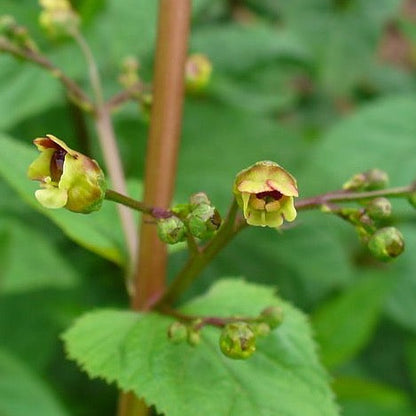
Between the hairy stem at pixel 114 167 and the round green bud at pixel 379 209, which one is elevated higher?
the hairy stem at pixel 114 167

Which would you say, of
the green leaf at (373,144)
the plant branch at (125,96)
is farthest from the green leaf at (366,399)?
the plant branch at (125,96)

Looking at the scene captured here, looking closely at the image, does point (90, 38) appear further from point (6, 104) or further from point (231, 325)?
point (231, 325)

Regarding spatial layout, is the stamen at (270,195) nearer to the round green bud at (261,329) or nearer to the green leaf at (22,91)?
the round green bud at (261,329)

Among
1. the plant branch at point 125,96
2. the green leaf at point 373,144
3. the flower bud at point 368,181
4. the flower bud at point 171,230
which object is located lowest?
the flower bud at point 171,230

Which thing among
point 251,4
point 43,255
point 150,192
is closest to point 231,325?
point 150,192

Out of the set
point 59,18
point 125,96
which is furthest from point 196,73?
point 59,18

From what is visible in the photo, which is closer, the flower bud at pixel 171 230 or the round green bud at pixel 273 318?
the flower bud at pixel 171 230
